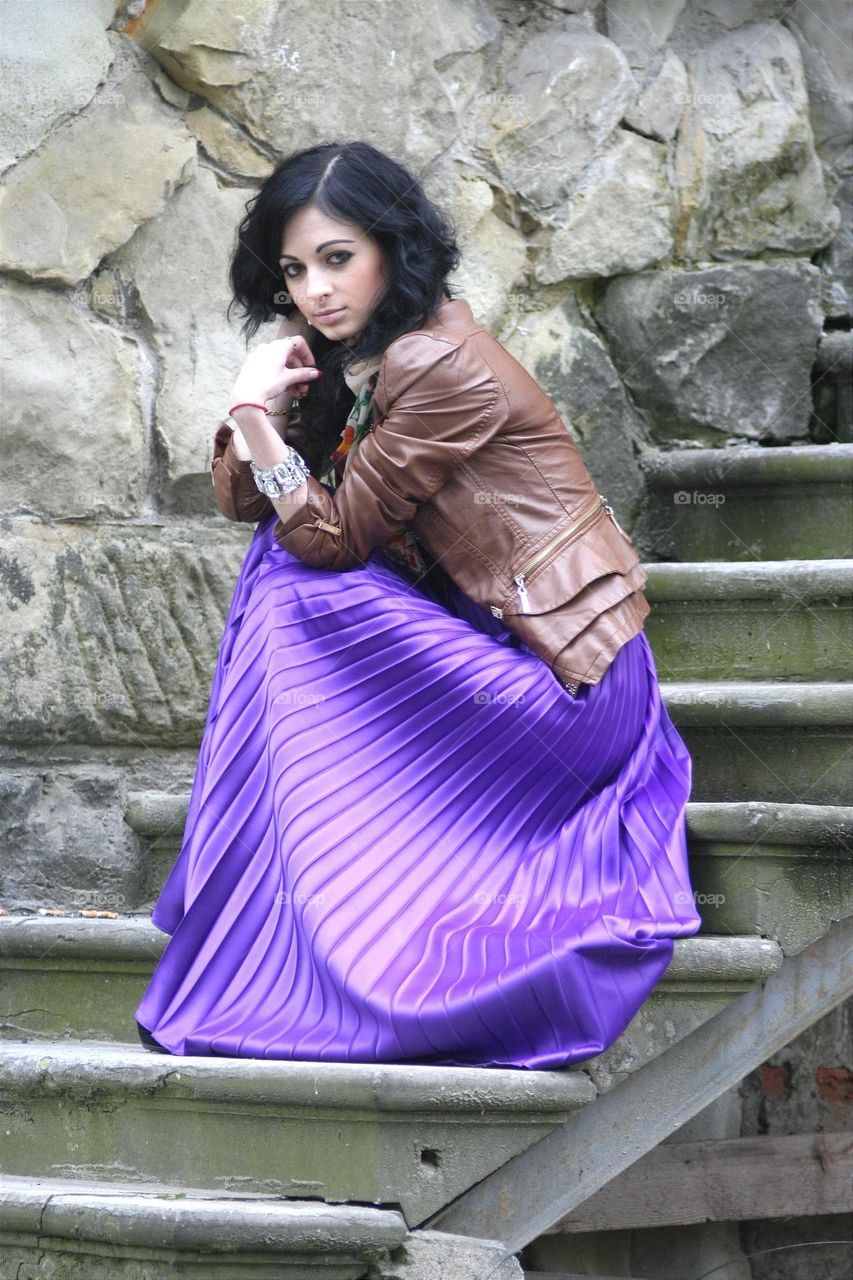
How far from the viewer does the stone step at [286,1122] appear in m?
2.10

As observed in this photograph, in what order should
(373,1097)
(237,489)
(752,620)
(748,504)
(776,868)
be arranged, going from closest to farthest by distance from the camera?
1. (373,1097)
2. (776,868)
3. (237,489)
4. (752,620)
5. (748,504)

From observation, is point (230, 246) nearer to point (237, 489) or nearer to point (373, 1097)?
point (237, 489)

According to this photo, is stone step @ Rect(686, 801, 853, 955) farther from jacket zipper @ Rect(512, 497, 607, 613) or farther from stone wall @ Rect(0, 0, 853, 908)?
stone wall @ Rect(0, 0, 853, 908)

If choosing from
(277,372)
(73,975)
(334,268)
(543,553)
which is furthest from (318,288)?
(73,975)

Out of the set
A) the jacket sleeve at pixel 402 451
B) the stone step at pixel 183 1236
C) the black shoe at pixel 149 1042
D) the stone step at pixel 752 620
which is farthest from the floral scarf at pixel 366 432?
the stone step at pixel 183 1236

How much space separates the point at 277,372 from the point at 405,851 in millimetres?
806

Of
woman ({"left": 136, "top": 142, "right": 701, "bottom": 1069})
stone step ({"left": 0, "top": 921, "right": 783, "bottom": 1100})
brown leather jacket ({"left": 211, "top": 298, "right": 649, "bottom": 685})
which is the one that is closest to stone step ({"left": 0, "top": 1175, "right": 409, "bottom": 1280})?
woman ({"left": 136, "top": 142, "right": 701, "bottom": 1069})

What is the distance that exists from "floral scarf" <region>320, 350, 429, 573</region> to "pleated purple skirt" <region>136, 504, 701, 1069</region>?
8 centimetres

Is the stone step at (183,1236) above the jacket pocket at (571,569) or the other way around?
the other way around

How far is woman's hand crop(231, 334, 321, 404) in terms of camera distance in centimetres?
254

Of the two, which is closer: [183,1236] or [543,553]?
[183,1236]

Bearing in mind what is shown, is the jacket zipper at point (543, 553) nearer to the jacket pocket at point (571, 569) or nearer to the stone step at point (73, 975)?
the jacket pocket at point (571, 569)

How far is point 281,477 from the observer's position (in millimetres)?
2484

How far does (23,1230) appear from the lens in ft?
6.56
